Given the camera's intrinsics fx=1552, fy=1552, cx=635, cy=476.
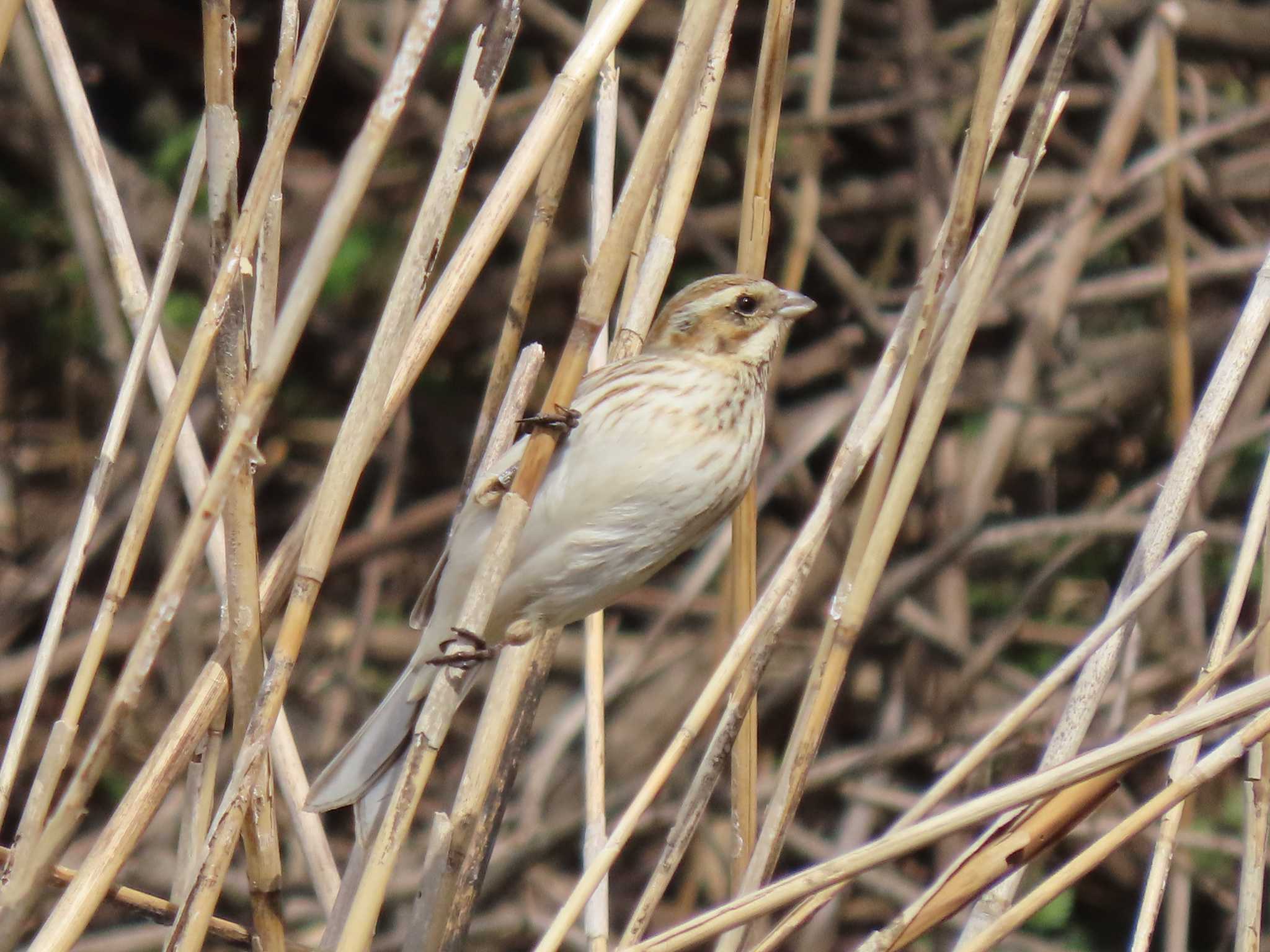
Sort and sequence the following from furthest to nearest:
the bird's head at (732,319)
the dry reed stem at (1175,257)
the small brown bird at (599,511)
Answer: the dry reed stem at (1175,257) → the bird's head at (732,319) → the small brown bird at (599,511)

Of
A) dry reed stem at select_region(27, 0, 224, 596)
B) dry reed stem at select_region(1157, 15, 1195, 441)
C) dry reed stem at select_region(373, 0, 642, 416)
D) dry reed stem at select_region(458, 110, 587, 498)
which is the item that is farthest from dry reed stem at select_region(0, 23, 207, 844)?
dry reed stem at select_region(1157, 15, 1195, 441)

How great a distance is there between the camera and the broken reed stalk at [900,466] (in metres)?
1.63

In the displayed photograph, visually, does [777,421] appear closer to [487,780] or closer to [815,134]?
[815,134]

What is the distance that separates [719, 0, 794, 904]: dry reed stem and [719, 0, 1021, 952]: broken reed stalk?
0.15m

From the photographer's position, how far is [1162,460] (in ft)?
15.4

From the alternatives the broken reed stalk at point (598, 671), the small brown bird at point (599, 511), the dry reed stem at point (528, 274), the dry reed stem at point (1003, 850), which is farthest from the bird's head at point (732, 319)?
the dry reed stem at point (1003, 850)

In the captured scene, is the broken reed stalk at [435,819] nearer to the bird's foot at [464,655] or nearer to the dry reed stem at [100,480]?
the bird's foot at [464,655]

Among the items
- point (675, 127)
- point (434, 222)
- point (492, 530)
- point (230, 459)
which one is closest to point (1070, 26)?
point (675, 127)

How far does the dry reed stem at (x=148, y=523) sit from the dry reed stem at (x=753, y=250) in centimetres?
62

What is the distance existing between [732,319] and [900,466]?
796 mm

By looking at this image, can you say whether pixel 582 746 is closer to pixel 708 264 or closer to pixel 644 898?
pixel 708 264

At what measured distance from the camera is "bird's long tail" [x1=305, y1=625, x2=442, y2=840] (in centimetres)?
200

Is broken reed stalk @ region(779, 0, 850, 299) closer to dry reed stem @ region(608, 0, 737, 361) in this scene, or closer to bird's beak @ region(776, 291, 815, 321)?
bird's beak @ region(776, 291, 815, 321)

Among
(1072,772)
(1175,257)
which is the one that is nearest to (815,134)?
(1175,257)
